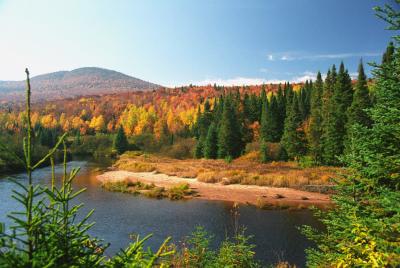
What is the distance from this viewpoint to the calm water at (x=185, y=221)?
1895 centimetres

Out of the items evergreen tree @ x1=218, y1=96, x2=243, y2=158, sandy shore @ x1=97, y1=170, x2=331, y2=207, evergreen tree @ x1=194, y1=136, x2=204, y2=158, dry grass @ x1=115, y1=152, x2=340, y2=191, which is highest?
evergreen tree @ x1=218, y1=96, x2=243, y2=158

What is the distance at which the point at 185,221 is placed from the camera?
2395 centimetres

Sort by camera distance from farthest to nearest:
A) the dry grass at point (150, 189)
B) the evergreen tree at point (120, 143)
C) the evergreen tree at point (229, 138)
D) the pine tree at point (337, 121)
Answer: the evergreen tree at point (120, 143)
the evergreen tree at point (229, 138)
the pine tree at point (337, 121)
the dry grass at point (150, 189)

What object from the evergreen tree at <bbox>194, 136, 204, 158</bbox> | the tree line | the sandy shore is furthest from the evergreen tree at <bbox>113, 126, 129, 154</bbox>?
the sandy shore

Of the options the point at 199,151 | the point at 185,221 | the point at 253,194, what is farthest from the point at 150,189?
the point at 199,151

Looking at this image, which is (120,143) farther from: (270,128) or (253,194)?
(253,194)

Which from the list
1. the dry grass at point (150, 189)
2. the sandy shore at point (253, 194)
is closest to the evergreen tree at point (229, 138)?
the sandy shore at point (253, 194)

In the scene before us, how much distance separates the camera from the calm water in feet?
62.2

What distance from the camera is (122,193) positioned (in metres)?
34.6

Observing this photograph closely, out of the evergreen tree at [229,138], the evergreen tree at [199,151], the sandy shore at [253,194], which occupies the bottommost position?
the sandy shore at [253,194]

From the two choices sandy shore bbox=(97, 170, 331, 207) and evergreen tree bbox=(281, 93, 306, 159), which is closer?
sandy shore bbox=(97, 170, 331, 207)

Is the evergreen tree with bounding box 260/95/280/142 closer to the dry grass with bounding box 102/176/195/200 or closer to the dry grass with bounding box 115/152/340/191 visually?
the dry grass with bounding box 115/152/340/191

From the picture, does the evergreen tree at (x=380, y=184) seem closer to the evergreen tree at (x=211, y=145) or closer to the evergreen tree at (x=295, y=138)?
the evergreen tree at (x=295, y=138)

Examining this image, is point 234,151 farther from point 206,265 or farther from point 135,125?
point 135,125
